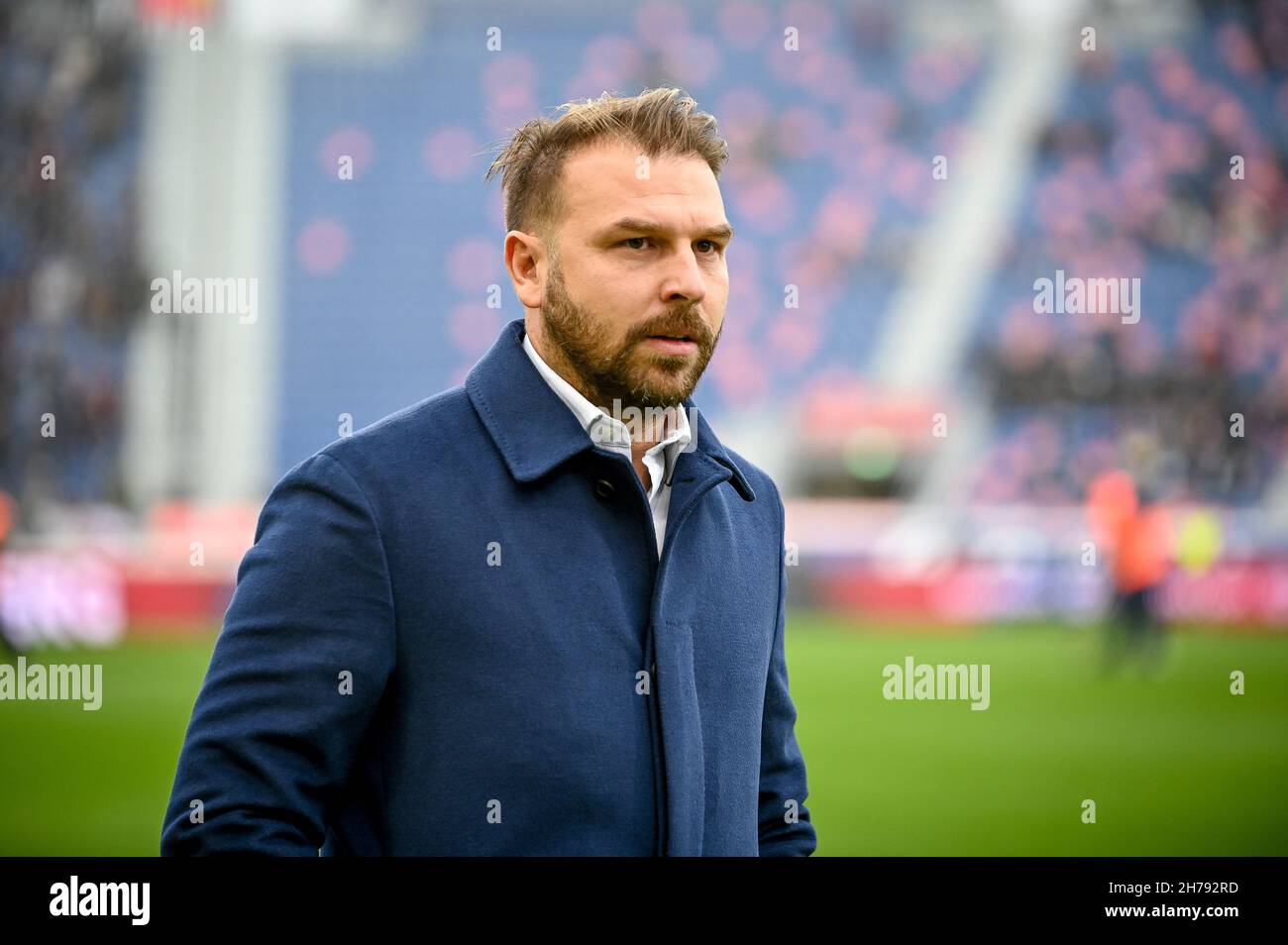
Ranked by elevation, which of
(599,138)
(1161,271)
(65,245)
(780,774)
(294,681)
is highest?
(65,245)

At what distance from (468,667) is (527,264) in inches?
21.1

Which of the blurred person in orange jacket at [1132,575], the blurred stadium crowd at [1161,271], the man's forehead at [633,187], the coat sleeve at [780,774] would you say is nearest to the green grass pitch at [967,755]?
the blurred person in orange jacket at [1132,575]

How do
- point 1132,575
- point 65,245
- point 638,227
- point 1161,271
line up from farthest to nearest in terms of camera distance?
point 1161,271
point 65,245
point 1132,575
point 638,227

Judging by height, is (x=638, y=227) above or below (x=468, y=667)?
above

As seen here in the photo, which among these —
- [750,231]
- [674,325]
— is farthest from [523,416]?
[750,231]

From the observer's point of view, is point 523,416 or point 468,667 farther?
point 523,416

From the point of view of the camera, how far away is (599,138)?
1.72m

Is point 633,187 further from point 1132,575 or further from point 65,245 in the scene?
point 65,245

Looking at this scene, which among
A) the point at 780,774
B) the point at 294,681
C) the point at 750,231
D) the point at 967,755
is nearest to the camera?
the point at 294,681

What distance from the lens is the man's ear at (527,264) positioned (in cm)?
177

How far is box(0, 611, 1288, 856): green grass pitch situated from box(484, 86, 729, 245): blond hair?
4303 mm

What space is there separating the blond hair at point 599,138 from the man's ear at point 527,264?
1cm

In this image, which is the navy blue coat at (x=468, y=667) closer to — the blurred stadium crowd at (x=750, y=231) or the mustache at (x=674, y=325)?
the mustache at (x=674, y=325)
